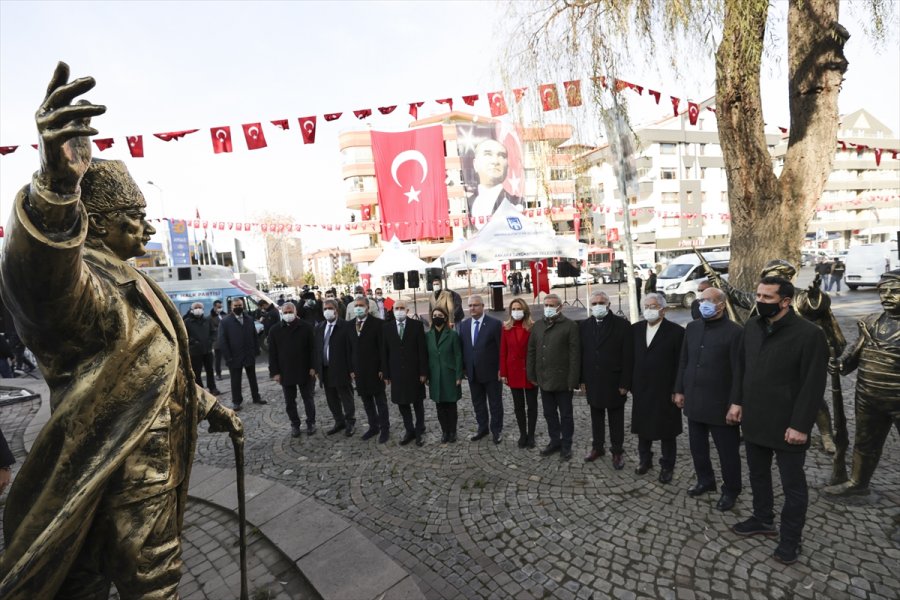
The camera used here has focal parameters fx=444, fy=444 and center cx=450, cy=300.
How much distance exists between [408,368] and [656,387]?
283 centimetres

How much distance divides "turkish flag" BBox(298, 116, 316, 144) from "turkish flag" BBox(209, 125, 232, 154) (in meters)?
1.79

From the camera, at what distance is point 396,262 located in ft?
47.2

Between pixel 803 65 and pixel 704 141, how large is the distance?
4857cm

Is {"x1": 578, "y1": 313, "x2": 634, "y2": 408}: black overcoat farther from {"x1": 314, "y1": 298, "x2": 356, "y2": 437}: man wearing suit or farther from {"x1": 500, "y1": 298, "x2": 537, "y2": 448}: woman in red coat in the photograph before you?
{"x1": 314, "y1": 298, "x2": 356, "y2": 437}: man wearing suit

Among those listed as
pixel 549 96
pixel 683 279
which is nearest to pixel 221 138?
pixel 549 96

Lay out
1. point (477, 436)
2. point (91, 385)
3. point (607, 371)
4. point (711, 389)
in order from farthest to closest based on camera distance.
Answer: point (477, 436) < point (607, 371) < point (711, 389) < point (91, 385)

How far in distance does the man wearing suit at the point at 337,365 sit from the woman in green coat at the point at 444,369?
1140 mm

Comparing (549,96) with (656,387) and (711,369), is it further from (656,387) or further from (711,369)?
(711,369)

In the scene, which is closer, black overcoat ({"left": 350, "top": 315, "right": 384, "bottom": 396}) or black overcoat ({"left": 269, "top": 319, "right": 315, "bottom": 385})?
black overcoat ({"left": 350, "top": 315, "right": 384, "bottom": 396})

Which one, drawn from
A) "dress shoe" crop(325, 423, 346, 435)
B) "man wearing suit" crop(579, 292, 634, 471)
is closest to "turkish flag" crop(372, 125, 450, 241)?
"dress shoe" crop(325, 423, 346, 435)

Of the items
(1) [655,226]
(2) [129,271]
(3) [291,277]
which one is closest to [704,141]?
(1) [655,226]

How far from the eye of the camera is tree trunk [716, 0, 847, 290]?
560 centimetres

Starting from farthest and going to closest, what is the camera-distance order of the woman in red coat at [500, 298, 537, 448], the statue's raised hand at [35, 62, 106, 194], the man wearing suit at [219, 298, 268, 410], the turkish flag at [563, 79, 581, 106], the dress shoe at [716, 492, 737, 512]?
the man wearing suit at [219, 298, 268, 410] < the turkish flag at [563, 79, 581, 106] < the woman in red coat at [500, 298, 537, 448] < the dress shoe at [716, 492, 737, 512] < the statue's raised hand at [35, 62, 106, 194]

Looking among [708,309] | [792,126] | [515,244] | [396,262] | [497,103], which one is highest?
[497,103]
